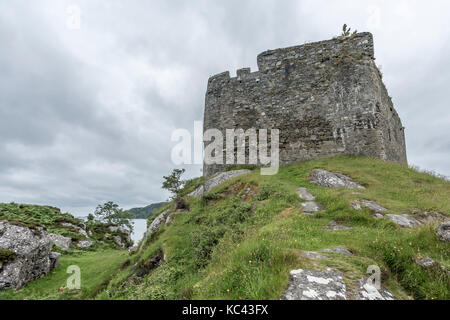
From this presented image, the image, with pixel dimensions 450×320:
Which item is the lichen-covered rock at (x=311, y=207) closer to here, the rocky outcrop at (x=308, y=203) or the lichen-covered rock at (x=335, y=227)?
the rocky outcrop at (x=308, y=203)

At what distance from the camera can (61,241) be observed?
76.5ft

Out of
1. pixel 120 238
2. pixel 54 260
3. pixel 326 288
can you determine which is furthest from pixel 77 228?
pixel 326 288

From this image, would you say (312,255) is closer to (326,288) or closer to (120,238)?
(326,288)

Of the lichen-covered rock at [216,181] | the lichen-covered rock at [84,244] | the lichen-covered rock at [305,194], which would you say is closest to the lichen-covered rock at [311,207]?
the lichen-covered rock at [305,194]

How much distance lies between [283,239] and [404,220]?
4.63 meters

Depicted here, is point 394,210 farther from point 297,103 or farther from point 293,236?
point 297,103

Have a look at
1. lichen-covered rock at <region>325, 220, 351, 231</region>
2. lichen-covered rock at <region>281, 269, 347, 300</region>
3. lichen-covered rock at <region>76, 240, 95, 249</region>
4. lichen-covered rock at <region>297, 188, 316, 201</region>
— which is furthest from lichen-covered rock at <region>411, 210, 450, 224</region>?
lichen-covered rock at <region>76, 240, 95, 249</region>

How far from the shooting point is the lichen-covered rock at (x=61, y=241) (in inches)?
893

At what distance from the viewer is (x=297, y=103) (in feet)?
61.2

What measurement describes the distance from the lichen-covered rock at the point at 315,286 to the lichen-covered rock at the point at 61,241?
83.6 feet

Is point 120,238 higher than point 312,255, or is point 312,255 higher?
point 312,255
